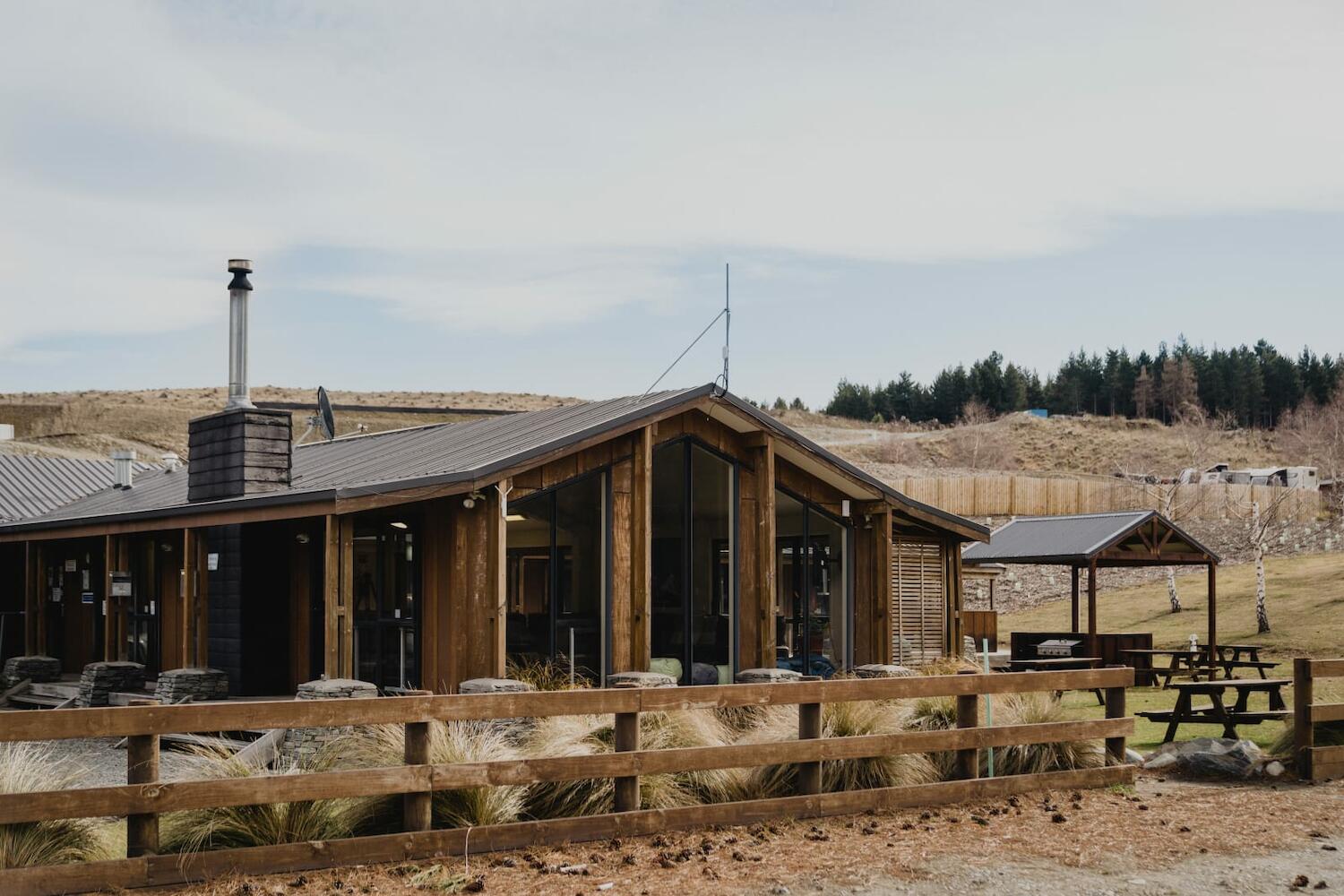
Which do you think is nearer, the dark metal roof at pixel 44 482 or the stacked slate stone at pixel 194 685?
the stacked slate stone at pixel 194 685

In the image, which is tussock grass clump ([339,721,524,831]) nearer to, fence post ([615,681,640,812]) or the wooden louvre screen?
fence post ([615,681,640,812])

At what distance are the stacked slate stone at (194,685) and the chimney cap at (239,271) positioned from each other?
4.76m

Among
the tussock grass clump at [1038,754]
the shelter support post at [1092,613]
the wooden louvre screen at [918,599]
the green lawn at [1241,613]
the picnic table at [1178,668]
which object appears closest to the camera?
the tussock grass clump at [1038,754]

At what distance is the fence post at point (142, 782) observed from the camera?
6.89m

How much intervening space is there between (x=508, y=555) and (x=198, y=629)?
4.23 metres

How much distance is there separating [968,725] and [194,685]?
981 cm

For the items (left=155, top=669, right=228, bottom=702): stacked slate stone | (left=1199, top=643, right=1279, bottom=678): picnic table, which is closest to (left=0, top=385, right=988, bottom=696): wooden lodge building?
(left=155, top=669, right=228, bottom=702): stacked slate stone

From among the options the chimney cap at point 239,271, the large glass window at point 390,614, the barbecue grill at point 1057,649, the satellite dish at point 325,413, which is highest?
the chimney cap at point 239,271

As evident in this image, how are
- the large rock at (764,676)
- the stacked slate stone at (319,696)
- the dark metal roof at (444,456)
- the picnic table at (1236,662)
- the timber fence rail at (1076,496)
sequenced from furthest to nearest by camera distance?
the timber fence rail at (1076,496)
the picnic table at (1236,662)
the large rock at (764,676)
the dark metal roof at (444,456)
the stacked slate stone at (319,696)

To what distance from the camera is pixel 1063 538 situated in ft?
74.2

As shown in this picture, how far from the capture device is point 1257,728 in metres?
14.3

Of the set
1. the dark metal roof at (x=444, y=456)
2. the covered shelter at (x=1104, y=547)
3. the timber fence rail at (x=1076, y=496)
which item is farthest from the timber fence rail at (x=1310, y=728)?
the timber fence rail at (x=1076, y=496)

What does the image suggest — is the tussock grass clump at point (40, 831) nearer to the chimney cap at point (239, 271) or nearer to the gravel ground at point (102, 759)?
the gravel ground at point (102, 759)

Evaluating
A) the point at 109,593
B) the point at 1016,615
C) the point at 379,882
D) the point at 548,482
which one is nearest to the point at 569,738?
the point at 379,882
